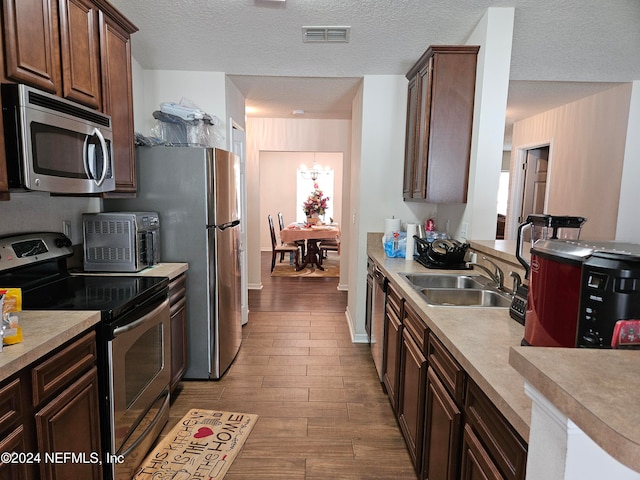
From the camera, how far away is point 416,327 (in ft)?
5.77

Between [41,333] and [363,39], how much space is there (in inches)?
101

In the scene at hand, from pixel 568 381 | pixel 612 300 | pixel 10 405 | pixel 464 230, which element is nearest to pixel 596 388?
pixel 568 381

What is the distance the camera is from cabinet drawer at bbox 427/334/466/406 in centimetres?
123

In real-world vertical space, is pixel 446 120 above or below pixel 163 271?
above

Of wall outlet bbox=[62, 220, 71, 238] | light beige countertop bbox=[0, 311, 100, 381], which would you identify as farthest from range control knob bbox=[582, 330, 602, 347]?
wall outlet bbox=[62, 220, 71, 238]

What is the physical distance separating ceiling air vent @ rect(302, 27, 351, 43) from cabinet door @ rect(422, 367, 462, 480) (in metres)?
2.23

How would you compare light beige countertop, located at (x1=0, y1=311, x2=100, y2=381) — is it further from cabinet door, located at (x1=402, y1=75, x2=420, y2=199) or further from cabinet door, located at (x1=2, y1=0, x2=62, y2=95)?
cabinet door, located at (x1=402, y1=75, x2=420, y2=199)

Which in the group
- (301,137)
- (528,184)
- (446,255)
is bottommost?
(446,255)

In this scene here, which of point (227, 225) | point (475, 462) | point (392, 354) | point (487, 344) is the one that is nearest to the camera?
point (475, 462)

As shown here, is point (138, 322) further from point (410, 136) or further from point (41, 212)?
point (410, 136)

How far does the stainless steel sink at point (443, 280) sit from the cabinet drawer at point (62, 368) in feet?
5.47

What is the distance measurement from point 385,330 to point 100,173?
193cm

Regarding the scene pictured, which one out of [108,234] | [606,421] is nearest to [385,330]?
[108,234]

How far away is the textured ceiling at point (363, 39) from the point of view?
88.0 inches
